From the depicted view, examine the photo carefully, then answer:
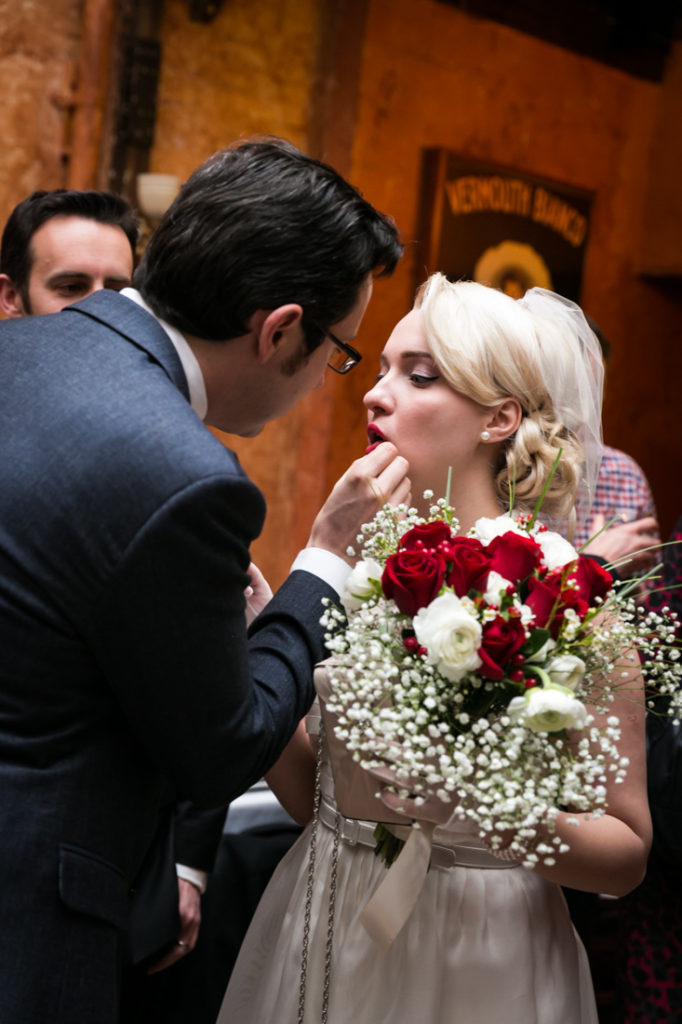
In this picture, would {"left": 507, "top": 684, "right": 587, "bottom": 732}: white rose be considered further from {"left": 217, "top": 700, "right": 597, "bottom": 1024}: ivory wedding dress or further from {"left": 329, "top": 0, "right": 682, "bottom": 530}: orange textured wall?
{"left": 329, "top": 0, "right": 682, "bottom": 530}: orange textured wall

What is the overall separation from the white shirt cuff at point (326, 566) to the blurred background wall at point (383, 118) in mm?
2902

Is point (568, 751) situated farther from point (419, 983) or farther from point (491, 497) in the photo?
point (491, 497)

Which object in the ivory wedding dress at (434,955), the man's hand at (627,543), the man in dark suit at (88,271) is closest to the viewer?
the ivory wedding dress at (434,955)

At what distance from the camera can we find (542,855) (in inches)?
66.5

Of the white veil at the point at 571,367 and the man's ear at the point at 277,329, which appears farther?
the white veil at the point at 571,367

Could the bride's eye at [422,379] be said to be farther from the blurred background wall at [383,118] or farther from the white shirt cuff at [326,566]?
the blurred background wall at [383,118]

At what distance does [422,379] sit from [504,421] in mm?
184

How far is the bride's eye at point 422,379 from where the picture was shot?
2062mm

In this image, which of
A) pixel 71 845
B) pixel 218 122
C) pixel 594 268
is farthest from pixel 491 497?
pixel 594 268

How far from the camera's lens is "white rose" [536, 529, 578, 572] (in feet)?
4.84

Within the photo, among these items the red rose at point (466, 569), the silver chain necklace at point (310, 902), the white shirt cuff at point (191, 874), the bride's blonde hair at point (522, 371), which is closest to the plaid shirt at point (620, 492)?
the bride's blonde hair at point (522, 371)

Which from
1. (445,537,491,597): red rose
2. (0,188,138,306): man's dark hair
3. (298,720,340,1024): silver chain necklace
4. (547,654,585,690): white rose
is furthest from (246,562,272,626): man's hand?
(0,188,138,306): man's dark hair

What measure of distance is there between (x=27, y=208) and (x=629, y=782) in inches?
79.4

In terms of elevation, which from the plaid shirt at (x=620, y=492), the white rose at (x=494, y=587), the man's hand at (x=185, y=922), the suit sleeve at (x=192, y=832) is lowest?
the man's hand at (x=185, y=922)
